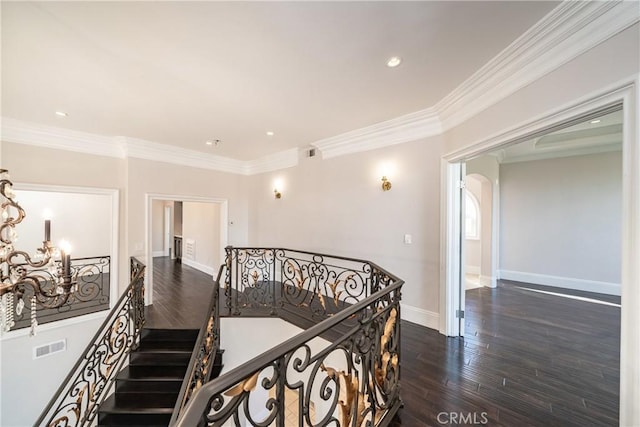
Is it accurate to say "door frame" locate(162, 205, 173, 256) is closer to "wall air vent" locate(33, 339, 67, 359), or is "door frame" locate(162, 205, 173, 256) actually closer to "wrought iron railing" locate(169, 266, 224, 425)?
"wall air vent" locate(33, 339, 67, 359)

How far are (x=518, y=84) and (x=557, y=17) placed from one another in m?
0.52

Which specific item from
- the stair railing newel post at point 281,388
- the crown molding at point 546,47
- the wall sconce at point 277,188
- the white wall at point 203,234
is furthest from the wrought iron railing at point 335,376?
the white wall at point 203,234

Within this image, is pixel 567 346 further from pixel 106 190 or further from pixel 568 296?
pixel 106 190

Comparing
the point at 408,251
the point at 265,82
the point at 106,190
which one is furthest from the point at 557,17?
the point at 106,190

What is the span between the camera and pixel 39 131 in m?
3.82

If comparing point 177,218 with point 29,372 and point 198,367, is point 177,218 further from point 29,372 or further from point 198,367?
point 198,367

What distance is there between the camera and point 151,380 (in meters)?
3.37

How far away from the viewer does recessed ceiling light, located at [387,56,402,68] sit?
2.25 metres

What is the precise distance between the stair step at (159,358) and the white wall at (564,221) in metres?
7.19

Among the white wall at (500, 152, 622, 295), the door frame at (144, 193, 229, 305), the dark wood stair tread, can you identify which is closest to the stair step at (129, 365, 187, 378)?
the dark wood stair tread

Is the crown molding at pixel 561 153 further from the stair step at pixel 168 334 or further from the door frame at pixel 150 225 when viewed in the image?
the stair step at pixel 168 334

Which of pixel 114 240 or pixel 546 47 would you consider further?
pixel 114 240

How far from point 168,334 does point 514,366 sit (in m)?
4.63

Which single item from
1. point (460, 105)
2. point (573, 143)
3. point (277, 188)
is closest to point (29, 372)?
point (277, 188)
